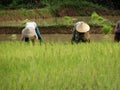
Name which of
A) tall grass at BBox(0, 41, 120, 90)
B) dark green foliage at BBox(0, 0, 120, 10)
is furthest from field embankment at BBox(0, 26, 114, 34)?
tall grass at BBox(0, 41, 120, 90)

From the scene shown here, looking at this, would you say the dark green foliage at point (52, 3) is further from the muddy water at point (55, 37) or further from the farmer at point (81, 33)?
the farmer at point (81, 33)

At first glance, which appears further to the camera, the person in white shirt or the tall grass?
the person in white shirt

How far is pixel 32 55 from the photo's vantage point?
4984 mm

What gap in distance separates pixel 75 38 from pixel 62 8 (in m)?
12.9

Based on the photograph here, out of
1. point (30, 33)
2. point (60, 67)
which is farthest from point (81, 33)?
point (60, 67)

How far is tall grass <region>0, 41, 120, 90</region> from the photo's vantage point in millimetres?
3541

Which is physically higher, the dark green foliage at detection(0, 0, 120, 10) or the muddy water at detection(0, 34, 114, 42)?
the muddy water at detection(0, 34, 114, 42)

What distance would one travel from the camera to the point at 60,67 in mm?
4211

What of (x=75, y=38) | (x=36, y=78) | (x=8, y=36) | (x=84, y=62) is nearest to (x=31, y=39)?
(x=75, y=38)

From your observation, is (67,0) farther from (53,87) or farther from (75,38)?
(53,87)

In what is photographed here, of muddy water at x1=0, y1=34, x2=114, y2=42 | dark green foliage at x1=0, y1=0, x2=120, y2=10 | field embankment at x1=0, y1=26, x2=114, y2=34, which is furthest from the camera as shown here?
dark green foliage at x1=0, y1=0, x2=120, y2=10

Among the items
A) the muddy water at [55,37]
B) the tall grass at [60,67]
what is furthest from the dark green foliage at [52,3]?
the tall grass at [60,67]

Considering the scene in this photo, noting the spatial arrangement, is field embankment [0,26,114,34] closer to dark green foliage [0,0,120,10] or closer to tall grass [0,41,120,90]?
dark green foliage [0,0,120,10]

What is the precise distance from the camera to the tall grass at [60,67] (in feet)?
11.6
